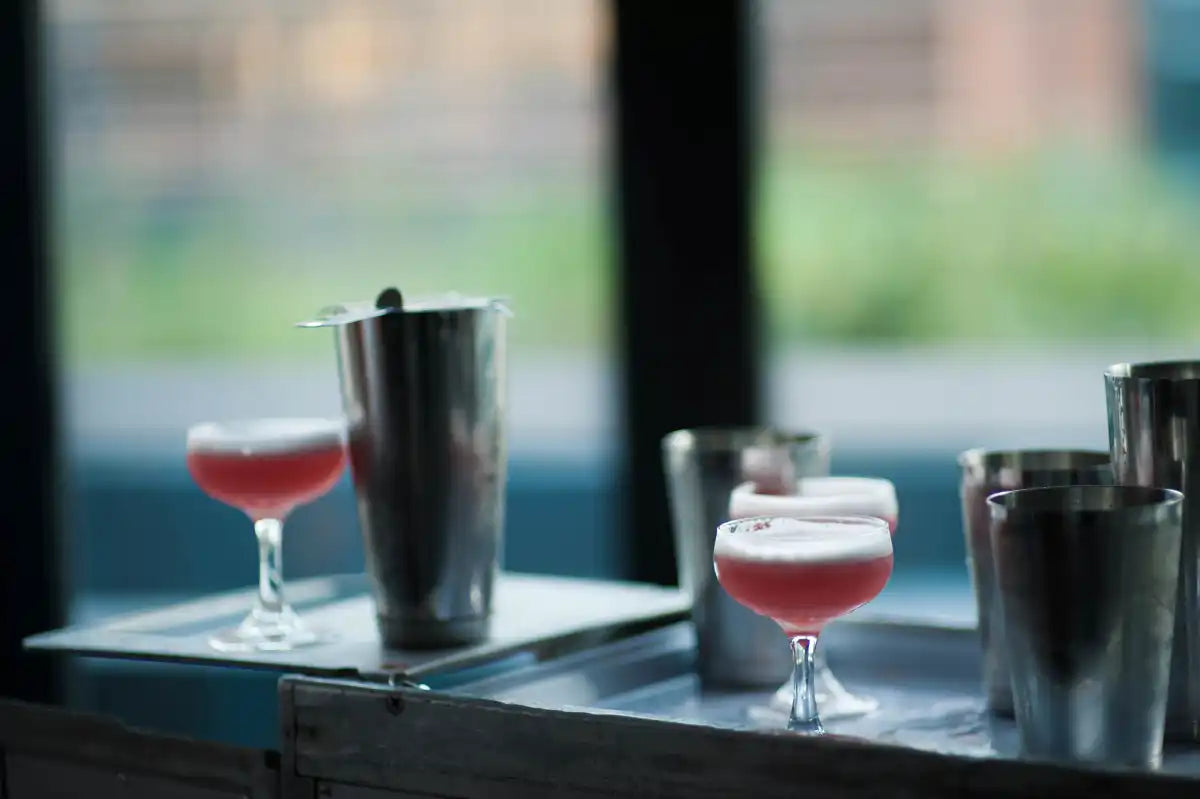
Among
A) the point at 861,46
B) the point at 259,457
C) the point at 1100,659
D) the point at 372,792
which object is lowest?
the point at 372,792

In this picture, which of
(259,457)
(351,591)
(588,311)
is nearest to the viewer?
(259,457)

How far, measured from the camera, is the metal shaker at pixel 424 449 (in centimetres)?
154

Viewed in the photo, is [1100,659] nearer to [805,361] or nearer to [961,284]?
[961,284]

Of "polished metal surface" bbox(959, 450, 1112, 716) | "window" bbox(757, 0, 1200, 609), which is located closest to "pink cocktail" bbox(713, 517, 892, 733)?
"polished metal surface" bbox(959, 450, 1112, 716)

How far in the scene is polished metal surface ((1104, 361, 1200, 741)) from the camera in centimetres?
126

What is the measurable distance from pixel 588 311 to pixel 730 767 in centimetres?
180

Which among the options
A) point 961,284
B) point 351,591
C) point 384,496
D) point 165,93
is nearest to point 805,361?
point 961,284

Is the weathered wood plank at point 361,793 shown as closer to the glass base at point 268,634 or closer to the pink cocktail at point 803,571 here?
the glass base at point 268,634

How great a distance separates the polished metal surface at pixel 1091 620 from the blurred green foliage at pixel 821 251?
334 centimetres

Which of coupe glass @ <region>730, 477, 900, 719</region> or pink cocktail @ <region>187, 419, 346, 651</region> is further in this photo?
pink cocktail @ <region>187, 419, 346, 651</region>

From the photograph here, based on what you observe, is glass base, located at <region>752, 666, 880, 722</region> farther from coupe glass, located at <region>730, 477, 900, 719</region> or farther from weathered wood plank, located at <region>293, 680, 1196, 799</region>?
weathered wood plank, located at <region>293, 680, 1196, 799</region>

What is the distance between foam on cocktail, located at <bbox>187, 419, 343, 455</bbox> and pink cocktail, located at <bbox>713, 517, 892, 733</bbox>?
0.49 meters

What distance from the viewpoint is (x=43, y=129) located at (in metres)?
3.16

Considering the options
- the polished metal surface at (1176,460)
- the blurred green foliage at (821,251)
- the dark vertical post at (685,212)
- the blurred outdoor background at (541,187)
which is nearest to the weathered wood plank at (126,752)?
the polished metal surface at (1176,460)
